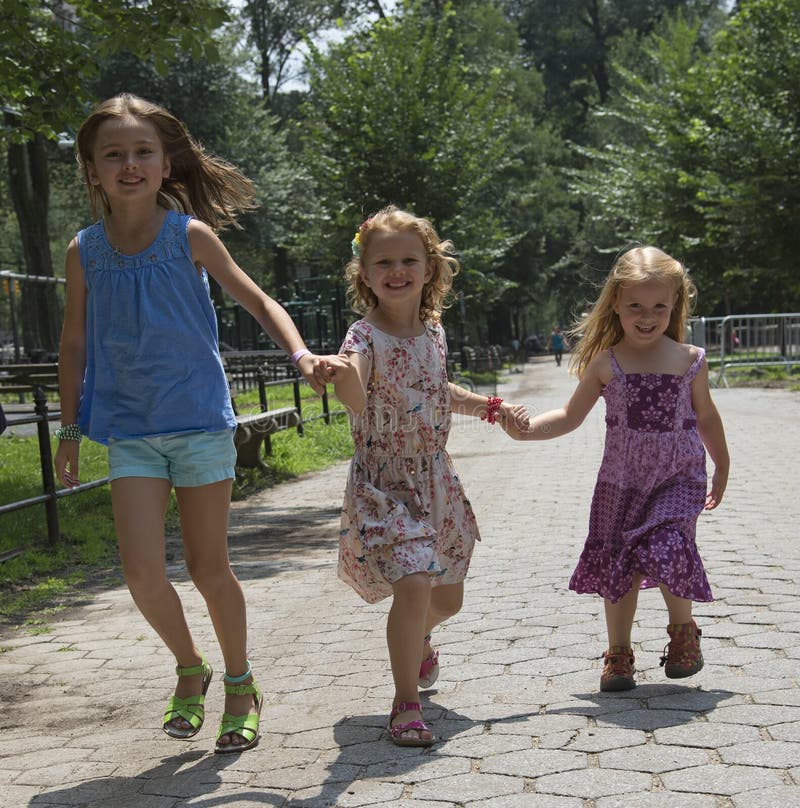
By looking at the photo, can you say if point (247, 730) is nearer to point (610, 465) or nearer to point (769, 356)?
point (610, 465)

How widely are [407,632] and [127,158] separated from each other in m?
1.68

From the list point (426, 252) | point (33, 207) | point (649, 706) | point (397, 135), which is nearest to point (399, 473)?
point (426, 252)

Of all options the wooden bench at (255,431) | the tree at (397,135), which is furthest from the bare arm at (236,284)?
the tree at (397,135)

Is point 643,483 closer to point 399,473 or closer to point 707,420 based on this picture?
point 707,420

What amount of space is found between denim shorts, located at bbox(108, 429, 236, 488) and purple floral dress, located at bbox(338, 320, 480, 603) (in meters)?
0.46

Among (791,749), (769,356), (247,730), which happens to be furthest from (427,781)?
(769,356)

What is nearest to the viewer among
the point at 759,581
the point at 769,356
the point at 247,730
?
the point at 247,730

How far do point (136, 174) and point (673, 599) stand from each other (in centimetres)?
222

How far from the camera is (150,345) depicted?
11.4 ft

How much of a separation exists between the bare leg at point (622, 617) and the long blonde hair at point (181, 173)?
183 centimetres

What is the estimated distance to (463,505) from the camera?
3893mm

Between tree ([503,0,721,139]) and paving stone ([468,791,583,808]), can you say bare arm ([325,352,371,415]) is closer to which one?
paving stone ([468,791,583,808])

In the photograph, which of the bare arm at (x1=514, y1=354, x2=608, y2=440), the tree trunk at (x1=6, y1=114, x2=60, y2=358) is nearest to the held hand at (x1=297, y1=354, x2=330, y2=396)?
the bare arm at (x1=514, y1=354, x2=608, y2=440)

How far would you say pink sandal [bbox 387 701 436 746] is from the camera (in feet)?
11.2
